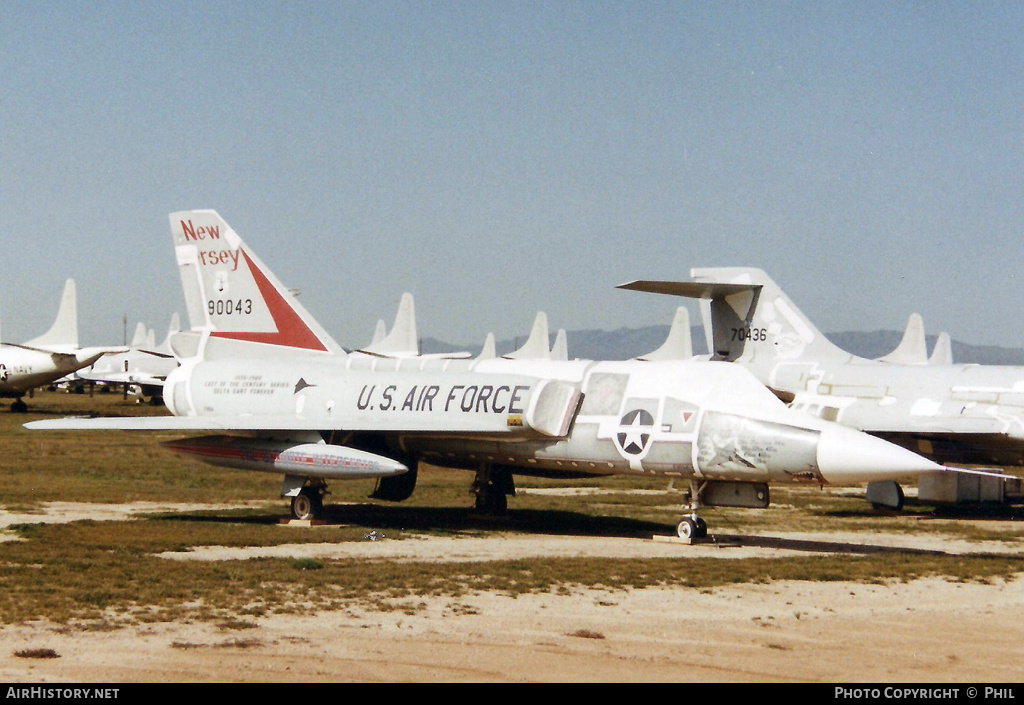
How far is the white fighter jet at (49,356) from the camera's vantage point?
6600cm

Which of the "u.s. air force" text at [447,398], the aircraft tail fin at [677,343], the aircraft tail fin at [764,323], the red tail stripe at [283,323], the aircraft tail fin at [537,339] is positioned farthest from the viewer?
the aircraft tail fin at [537,339]

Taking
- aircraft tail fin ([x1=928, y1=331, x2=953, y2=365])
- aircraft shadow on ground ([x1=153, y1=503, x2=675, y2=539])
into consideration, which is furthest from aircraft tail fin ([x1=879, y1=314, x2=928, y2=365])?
aircraft shadow on ground ([x1=153, y1=503, x2=675, y2=539])

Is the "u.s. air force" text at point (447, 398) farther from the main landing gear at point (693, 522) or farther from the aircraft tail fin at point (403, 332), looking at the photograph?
the aircraft tail fin at point (403, 332)

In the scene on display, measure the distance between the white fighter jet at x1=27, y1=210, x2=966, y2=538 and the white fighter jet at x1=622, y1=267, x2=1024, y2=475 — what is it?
6.65m

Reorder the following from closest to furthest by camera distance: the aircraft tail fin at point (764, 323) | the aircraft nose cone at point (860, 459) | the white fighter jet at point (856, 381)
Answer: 1. the aircraft nose cone at point (860, 459)
2. the white fighter jet at point (856, 381)
3. the aircraft tail fin at point (764, 323)

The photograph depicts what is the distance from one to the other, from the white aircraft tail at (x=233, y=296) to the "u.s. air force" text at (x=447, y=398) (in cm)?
282

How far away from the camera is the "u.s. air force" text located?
2016 cm

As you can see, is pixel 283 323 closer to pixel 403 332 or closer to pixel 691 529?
pixel 691 529

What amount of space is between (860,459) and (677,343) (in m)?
50.6

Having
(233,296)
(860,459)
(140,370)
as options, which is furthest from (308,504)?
(140,370)

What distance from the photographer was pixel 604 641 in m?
11.1

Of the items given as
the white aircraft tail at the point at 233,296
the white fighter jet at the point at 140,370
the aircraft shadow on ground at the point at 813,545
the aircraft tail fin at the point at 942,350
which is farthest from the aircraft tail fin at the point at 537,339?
the aircraft shadow on ground at the point at 813,545
